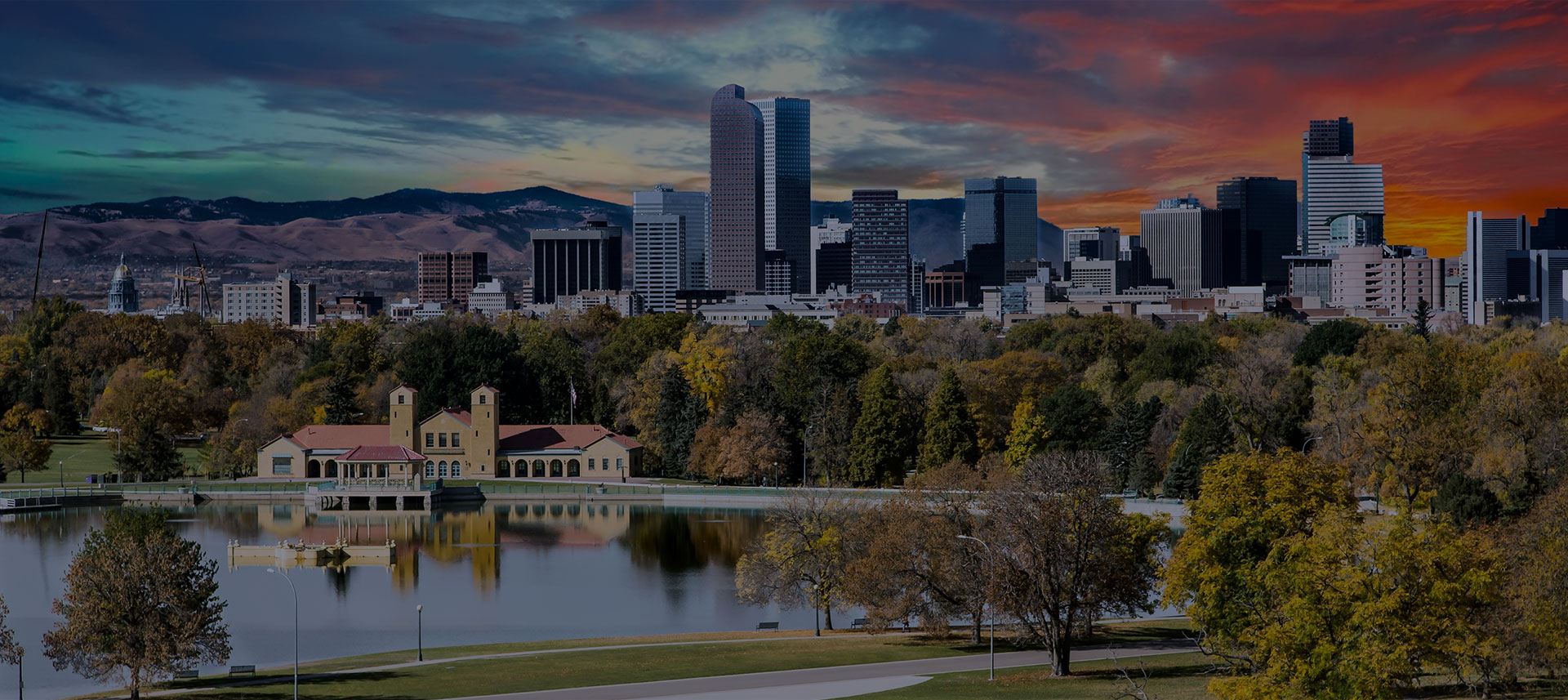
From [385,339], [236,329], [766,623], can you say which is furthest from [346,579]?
[385,339]

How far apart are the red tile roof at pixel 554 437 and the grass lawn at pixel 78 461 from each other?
21.2 metres

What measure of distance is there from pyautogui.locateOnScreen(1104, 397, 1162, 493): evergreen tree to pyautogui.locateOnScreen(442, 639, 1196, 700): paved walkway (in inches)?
1597

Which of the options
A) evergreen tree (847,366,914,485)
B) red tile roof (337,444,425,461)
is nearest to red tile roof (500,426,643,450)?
red tile roof (337,444,425,461)

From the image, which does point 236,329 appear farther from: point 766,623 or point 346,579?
point 766,623

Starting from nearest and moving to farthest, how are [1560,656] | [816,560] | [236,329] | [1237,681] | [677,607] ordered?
[1237,681] → [1560,656] → [816,560] → [677,607] → [236,329]

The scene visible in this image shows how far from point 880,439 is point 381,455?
31709 mm

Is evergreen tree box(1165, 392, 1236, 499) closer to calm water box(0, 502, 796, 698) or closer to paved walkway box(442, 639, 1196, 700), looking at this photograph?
calm water box(0, 502, 796, 698)

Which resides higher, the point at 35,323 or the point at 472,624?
the point at 35,323

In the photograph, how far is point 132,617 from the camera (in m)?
35.4

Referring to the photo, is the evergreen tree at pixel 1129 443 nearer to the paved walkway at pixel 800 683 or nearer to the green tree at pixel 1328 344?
the green tree at pixel 1328 344

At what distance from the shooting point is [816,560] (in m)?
46.5

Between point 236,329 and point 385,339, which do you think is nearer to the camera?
point 236,329

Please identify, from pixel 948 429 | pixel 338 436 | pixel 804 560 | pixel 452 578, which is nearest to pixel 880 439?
pixel 948 429

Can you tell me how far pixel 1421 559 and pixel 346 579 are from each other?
141ft
